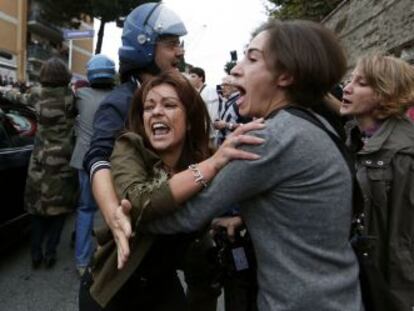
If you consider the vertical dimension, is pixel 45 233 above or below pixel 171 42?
below

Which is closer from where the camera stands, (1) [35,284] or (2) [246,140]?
(2) [246,140]

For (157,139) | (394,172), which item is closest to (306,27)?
(157,139)

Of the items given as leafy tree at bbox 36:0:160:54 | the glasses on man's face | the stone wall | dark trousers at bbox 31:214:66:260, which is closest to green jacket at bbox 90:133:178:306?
the glasses on man's face

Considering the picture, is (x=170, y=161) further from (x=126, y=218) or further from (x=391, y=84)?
(x=391, y=84)

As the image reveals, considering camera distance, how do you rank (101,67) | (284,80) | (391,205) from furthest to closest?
(101,67), (391,205), (284,80)

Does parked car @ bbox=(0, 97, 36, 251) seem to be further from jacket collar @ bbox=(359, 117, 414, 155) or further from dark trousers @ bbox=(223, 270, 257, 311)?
jacket collar @ bbox=(359, 117, 414, 155)

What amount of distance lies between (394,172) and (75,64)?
42.6 meters

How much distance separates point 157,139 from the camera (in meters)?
1.83

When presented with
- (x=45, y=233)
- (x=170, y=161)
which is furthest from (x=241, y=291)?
(x=45, y=233)

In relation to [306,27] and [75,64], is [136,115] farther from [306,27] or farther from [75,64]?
[75,64]

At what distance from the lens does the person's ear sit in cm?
142

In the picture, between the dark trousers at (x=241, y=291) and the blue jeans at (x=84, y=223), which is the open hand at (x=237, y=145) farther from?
the blue jeans at (x=84, y=223)

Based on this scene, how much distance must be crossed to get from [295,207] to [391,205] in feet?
3.58

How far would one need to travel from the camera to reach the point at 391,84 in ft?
7.81
